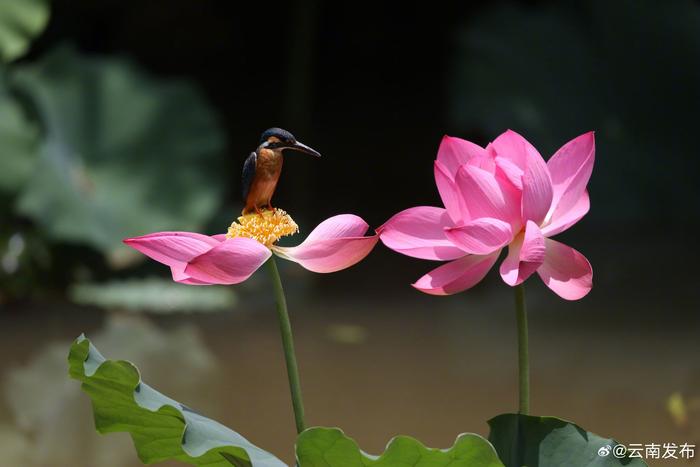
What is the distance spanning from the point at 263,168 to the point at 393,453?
0.59ft

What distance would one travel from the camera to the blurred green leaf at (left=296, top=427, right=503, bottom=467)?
62 cm

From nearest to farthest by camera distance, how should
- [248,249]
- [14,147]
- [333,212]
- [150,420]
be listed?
[248,249] → [150,420] → [14,147] → [333,212]

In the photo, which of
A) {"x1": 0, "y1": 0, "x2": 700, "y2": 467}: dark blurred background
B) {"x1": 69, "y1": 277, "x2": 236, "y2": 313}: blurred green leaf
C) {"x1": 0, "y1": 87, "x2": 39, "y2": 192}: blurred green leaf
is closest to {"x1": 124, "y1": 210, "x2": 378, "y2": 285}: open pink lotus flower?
{"x1": 0, "y1": 0, "x2": 700, "y2": 467}: dark blurred background

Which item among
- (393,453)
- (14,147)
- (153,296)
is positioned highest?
(14,147)

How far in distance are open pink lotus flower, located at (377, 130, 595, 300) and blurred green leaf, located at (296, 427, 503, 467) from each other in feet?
0.30

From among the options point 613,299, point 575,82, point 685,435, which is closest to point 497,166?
point 685,435

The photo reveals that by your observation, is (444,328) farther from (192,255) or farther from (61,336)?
(192,255)

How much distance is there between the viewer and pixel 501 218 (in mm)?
630

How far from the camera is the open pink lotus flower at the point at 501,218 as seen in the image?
0.61m

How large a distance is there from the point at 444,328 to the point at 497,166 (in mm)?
2295

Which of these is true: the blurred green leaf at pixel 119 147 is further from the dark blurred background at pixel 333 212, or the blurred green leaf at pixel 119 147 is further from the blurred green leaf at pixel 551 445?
the blurred green leaf at pixel 551 445

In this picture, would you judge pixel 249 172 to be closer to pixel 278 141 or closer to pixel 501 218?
pixel 278 141

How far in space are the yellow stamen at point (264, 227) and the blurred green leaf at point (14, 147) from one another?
2521 mm

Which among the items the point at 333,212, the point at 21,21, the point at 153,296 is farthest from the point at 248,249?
the point at 333,212
